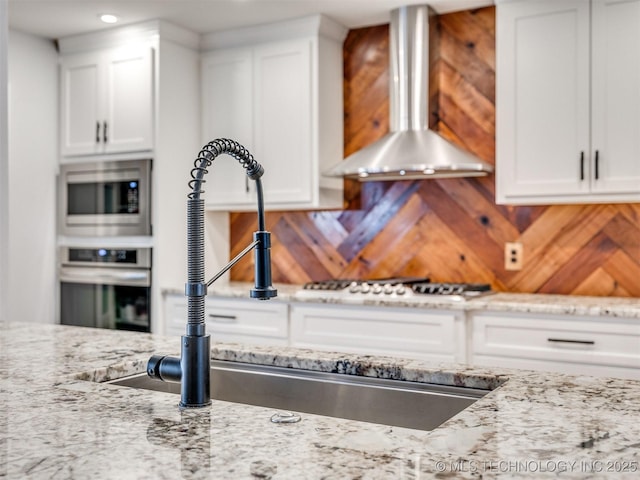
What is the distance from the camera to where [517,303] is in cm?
303

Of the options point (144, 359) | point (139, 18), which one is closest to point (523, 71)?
point (139, 18)

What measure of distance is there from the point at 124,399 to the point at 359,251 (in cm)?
286

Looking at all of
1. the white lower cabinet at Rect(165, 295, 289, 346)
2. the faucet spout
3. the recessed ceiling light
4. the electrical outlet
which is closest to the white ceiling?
the recessed ceiling light

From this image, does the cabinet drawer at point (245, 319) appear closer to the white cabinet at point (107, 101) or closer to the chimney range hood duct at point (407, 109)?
the chimney range hood duct at point (407, 109)

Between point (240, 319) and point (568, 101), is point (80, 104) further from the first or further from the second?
point (568, 101)

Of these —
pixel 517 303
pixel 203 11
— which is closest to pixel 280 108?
pixel 203 11

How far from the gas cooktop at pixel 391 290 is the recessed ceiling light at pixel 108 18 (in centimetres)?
185

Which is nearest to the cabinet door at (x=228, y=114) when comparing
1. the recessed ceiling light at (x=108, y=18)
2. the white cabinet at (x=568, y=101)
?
the recessed ceiling light at (x=108, y=18)

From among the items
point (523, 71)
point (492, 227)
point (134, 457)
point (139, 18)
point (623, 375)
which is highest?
point (139, 18)

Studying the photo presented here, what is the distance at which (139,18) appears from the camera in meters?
3.88

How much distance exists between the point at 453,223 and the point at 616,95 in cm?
106

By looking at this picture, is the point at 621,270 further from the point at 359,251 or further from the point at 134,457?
the point at 134,457

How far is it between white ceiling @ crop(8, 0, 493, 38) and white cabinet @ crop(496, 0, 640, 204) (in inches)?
17.1

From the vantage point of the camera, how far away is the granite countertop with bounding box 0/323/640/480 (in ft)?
2.88
